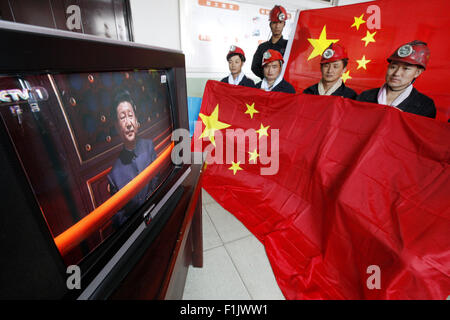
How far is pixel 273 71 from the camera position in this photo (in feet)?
6.67

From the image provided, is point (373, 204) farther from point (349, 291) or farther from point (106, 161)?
point (106, 161)

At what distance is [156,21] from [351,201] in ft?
10.1

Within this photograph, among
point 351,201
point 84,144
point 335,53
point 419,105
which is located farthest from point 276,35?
point 84,144

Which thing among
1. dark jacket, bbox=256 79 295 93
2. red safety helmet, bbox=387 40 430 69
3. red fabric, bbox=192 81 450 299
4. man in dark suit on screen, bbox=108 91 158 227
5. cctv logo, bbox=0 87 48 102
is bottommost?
red fabric, bbox=192 81 450 299

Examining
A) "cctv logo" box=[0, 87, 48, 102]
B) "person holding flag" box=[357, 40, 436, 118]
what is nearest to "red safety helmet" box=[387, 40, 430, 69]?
"person holding flag" box=[357, 40, 436, 118]

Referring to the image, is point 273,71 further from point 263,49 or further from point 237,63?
point 263,49

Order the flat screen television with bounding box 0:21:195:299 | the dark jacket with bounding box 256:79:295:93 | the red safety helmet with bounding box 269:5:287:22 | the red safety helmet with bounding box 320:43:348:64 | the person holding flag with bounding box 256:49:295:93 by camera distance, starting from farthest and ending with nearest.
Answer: the red safety helmet with bounding box 269:5:287:22, the dark jacket with bounding box 256:79:295:93, the person holding flag with bounding box 256:49:295:93, the red safety helmet with bounding box 320:43:348:64, the flat screen television with bounding box 0:21:195:299

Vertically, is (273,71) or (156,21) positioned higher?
(156,21)

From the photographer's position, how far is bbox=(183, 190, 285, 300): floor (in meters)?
1.12

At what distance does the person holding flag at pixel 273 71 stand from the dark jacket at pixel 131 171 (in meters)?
1.74

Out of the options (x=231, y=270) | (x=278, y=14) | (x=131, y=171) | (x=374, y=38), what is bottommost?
(x=231, y=270)

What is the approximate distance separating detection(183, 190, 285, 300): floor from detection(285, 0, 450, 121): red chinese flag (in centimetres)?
168

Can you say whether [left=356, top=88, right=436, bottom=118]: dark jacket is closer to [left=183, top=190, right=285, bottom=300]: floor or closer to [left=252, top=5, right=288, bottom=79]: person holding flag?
[left=183, top=190, right=285, bottom=300]: floor

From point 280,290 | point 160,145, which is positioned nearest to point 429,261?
point 280,290
